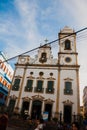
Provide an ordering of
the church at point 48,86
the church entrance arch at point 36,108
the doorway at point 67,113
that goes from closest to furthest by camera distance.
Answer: the doorway at point 67,113 < the church at point 48,86 < the church entrance arch at point 36,108

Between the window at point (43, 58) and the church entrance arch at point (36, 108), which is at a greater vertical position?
the window at point (43, 58)

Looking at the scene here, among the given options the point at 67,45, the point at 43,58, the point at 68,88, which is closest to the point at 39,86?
the point at 68,88

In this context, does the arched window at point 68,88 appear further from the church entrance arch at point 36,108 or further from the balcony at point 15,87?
the balcony at point 15,87

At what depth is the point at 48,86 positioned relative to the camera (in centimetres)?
2250

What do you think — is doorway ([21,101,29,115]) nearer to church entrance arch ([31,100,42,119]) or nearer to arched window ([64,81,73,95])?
church entrance arch ([31,100,42,119])

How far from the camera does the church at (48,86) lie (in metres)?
20.7

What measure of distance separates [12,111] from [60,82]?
346 inches

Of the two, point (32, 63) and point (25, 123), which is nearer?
point (25, 123)

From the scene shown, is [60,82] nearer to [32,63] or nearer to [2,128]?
[32,63]

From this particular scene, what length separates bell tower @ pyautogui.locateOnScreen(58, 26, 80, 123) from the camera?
67.1ft

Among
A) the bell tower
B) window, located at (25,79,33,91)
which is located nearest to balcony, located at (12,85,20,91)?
window, located at (25,79,33,91)

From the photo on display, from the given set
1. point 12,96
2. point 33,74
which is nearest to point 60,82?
point 33,74

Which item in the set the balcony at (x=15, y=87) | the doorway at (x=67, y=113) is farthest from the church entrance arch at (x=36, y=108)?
the doorway at (x=67, y=113)

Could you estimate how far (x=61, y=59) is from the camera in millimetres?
24766
